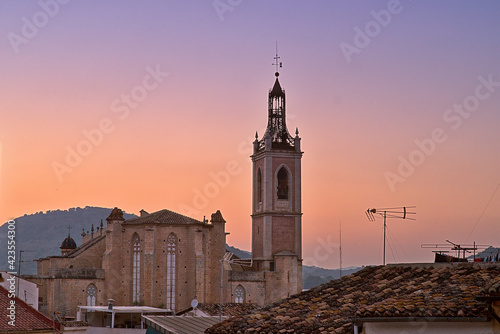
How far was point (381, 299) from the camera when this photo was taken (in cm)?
1889

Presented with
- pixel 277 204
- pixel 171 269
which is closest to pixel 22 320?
pixel 171 269

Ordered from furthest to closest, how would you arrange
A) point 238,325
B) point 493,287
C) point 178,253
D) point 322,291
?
1. point 178,253
2. point 322,291
3. point 238,325
4. point 493,287

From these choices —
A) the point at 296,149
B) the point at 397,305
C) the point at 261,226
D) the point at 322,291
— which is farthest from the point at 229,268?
the point at 397,305

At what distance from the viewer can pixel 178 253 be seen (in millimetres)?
76938

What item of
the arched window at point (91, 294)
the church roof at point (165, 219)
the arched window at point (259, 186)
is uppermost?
the arched window at point (259, 186)

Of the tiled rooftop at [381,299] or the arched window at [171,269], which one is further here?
the arched window at [171,269]

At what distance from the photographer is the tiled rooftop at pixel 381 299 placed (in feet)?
50.3

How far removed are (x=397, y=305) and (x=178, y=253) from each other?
2441 inches

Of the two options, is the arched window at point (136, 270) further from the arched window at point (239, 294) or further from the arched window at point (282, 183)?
the arched window at point (282, 183)

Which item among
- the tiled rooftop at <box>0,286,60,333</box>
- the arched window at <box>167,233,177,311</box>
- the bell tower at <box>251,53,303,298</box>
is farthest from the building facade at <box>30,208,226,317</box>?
the tiled rooftop at <box>0,286,60,333</box>

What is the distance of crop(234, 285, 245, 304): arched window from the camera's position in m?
77.5

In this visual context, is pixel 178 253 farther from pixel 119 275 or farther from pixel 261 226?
pixel 261 226

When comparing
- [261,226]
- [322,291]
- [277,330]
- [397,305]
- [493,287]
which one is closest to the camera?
[493,287]

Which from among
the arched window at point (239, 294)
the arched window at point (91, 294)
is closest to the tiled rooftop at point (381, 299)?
the arched window at point (91, 294)
